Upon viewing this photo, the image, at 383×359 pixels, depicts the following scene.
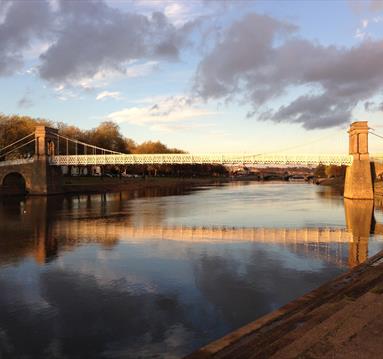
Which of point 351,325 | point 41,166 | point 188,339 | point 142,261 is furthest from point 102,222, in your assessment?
point 41,166

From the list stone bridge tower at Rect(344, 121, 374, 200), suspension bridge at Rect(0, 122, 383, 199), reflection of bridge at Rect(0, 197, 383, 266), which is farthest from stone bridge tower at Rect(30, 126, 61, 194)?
stone bridge tower at Rect(344, 121, 374, 200)

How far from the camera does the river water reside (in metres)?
11.4

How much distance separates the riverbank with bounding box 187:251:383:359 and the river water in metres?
1.07

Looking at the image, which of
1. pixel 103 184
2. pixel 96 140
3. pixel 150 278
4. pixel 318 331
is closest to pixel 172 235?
pixel 150 278

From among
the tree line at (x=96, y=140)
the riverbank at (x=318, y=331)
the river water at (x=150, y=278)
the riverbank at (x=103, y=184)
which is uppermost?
the tree line at (x=96, y=140)

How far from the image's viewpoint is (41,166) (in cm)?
7325

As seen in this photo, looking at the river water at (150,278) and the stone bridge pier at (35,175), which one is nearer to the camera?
the river water at (150,278)

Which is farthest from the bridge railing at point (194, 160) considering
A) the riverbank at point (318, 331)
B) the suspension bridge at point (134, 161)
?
the riverbank at point (318, 331)

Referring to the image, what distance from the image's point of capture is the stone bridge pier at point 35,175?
238ft

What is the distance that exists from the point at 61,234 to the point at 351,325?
23.1 metres

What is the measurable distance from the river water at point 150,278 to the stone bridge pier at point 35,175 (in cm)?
3932

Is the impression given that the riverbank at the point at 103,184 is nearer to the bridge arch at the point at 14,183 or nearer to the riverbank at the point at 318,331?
the bridge arch at the point at 14,183

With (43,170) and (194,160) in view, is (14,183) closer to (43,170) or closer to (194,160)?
(43,170)

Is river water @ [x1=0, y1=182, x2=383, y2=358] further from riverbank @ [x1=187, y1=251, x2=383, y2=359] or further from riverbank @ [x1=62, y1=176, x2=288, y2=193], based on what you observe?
riverbank @ [x1=62, y1=176, x2=288, y2=193]
